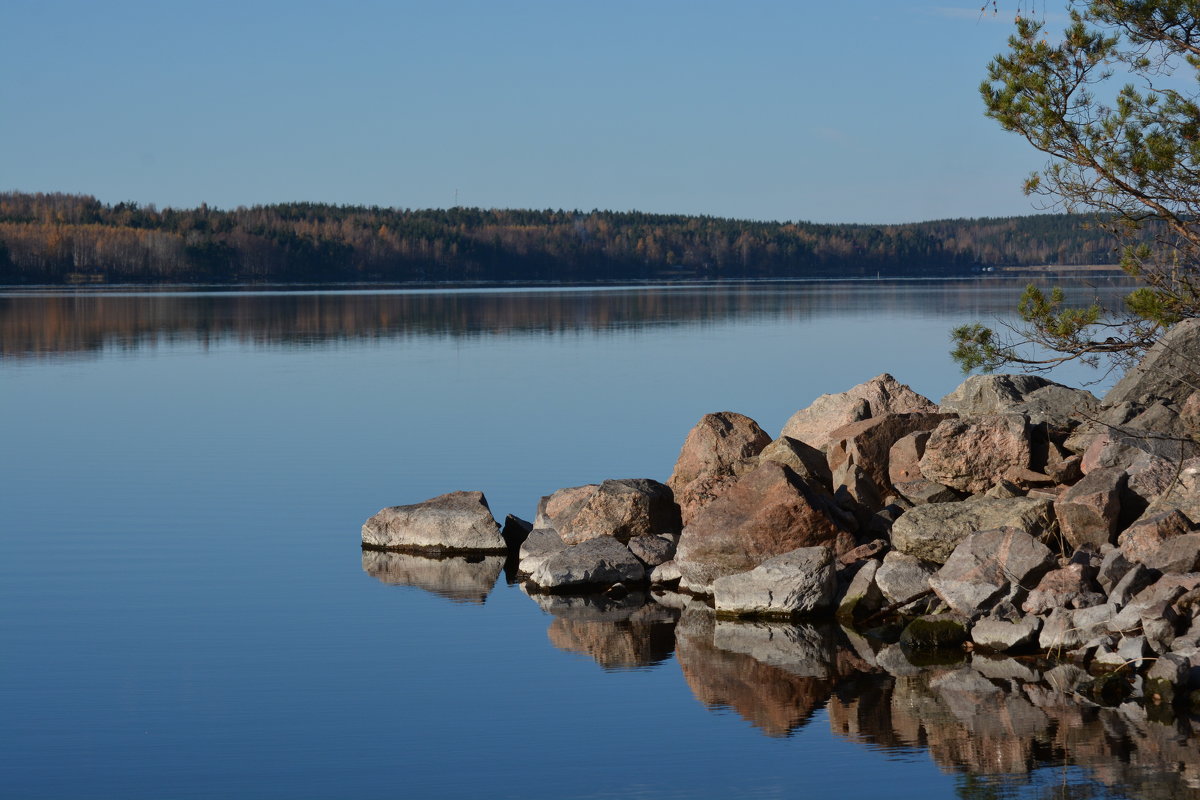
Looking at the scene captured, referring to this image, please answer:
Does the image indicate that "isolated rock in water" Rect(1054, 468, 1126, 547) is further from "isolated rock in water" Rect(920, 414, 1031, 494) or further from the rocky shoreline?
"isolated rock in water" Rect(920, 414, 1031, 494)

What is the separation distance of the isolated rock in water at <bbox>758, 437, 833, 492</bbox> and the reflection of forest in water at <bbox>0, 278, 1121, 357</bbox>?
955 inches

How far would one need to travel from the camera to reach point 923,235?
186 m

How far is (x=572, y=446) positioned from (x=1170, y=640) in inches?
497

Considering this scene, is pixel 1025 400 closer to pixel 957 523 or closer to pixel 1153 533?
pixel 957 523

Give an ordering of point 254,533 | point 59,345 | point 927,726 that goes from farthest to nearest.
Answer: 1. point 59,345
2. point 254,533
3. point 927,726

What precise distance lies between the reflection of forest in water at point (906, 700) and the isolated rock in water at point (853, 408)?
3944 millimetres

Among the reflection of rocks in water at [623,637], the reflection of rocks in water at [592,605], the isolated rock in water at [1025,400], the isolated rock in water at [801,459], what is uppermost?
the isolated rock in water at [1025,400]

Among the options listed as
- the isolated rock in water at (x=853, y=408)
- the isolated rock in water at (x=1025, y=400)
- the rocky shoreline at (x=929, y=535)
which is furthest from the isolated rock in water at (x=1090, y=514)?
the isolated rock in water at (x=853, y=408)

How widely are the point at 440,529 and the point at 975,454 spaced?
209 inches

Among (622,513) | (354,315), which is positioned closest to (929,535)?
(622,513)

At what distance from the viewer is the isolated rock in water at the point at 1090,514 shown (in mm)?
11586

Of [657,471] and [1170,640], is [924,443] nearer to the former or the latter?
[1170,640]

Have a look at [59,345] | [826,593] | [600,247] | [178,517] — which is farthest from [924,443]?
[600,247]

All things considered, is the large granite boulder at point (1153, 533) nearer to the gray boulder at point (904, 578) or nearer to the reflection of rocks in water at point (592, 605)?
the gray boulder at point (904, 578)
